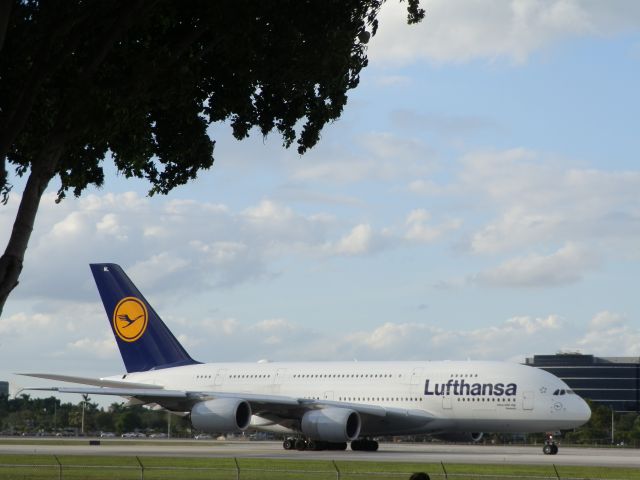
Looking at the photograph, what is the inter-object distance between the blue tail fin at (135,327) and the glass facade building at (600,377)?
384 ft

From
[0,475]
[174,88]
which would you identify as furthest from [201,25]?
[0,475]

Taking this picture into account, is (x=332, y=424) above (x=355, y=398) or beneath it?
beneath

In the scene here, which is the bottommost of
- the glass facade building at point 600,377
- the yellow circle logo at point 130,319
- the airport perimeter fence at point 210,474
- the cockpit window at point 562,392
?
the airport perimeter fence at point 210,474

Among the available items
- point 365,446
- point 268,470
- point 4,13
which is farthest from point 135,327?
point 4,13

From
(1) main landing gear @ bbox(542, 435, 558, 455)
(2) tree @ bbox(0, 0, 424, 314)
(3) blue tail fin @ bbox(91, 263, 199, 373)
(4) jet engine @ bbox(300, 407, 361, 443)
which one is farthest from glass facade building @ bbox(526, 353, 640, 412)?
(2) tree @ bbox(0, 0, 424, 314)

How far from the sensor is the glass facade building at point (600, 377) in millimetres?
168500

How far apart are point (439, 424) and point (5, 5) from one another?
37796 mm

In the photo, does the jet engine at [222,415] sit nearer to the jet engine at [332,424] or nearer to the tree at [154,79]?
the jet engine at [332,424]

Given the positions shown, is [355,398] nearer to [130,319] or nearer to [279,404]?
[279,404]

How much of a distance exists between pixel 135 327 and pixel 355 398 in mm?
13566

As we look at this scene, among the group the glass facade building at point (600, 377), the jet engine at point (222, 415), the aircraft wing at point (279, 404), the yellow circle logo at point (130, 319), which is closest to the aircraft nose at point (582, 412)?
the aircraft wing at point (279, 404)

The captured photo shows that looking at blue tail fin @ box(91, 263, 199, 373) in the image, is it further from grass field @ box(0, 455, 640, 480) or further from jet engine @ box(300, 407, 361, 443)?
grass field @ box(0, 455, 640, 480)

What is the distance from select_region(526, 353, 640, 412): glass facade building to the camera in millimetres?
168500

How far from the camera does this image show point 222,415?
48.6 metres
